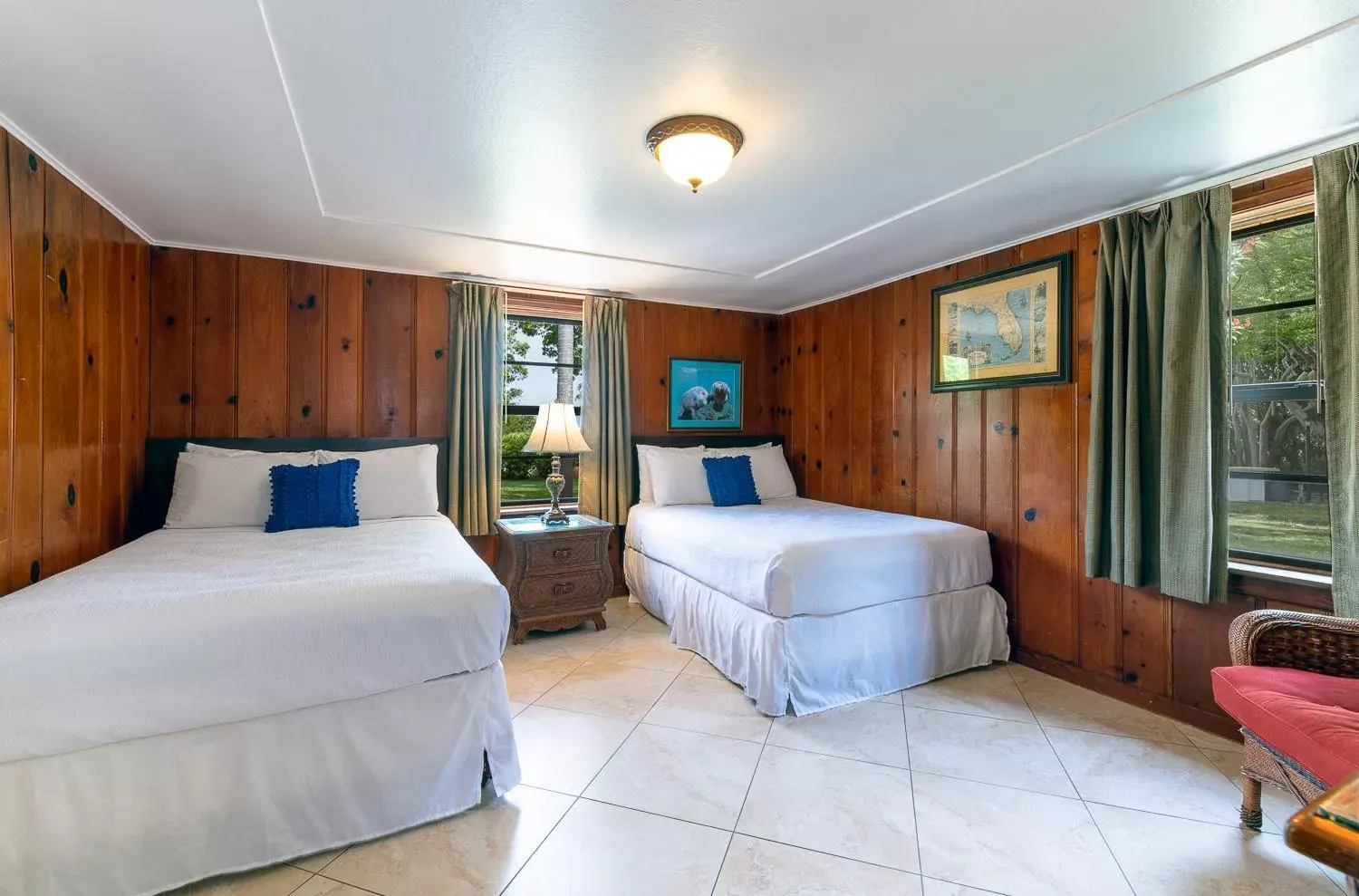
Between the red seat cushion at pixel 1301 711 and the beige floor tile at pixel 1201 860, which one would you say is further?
Result: the beige floor tile at pixel 1201 860

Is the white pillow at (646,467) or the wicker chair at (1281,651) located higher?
the white pillow at (646,467)

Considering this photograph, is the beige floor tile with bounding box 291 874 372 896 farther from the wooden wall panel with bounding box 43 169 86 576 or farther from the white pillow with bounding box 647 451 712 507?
the white pillow with bounding box 647 451 712 507

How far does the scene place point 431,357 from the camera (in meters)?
3.78

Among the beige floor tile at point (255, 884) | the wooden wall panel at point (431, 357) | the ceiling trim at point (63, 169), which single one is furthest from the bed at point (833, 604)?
the ceiling trim at point (63, 169)

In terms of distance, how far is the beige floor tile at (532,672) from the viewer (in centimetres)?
269

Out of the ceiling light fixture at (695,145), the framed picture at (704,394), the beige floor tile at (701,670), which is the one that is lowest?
the beige floor tile at (701,670)

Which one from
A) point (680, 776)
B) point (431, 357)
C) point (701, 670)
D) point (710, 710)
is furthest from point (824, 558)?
point (431, 357)

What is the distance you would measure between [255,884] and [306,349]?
282 cm

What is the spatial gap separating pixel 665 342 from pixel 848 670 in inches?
107

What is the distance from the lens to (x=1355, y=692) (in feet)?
5.24

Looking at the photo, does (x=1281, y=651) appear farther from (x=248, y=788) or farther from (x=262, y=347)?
(x=262, y=347)

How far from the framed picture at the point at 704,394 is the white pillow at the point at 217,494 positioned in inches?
102

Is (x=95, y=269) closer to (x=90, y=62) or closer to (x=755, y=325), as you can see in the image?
(x=90, y=62)

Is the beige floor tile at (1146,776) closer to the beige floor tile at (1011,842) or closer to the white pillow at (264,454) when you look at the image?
the beige floor tile at (1011,842)
